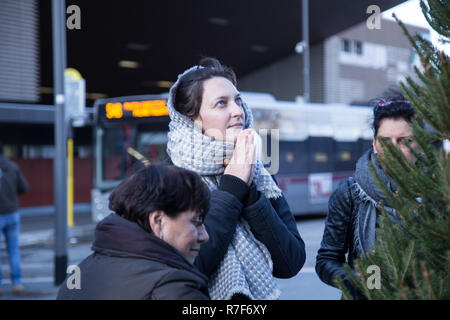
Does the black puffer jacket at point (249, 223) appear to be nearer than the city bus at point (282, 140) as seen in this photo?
Yes

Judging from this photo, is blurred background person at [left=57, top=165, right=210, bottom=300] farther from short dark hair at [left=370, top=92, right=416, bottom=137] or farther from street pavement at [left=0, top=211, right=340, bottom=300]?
street pavement at [left=0, top=211, right=340, bottom=300]

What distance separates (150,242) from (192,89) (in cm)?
87

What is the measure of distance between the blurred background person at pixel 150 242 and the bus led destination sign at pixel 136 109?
27.2ft

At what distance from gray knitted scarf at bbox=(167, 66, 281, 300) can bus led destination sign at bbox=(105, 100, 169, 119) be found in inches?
305

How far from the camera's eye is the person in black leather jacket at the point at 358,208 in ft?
7.35

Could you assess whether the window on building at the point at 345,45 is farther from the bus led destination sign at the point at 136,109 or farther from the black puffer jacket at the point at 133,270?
the black puffer jacket at the point at 133,270

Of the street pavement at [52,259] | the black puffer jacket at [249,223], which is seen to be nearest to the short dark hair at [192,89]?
the black puffer jacket at [249,223]

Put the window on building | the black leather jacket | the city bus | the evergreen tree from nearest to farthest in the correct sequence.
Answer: the evergreen tree < the black leather jacket < the city bus < the window on building

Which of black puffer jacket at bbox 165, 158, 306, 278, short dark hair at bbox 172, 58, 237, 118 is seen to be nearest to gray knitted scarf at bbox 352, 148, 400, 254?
black puffer jacket at bbox 165, 158, 306, 278

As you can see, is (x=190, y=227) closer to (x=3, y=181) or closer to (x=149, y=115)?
(x=3, y=181)

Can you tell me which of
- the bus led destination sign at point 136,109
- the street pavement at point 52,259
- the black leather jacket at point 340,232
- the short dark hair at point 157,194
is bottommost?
the street pavement at point 52,259

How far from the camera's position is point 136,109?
32.1 ft

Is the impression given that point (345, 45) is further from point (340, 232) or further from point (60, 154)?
point (340, 232)

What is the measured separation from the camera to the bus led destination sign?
9688 mm
